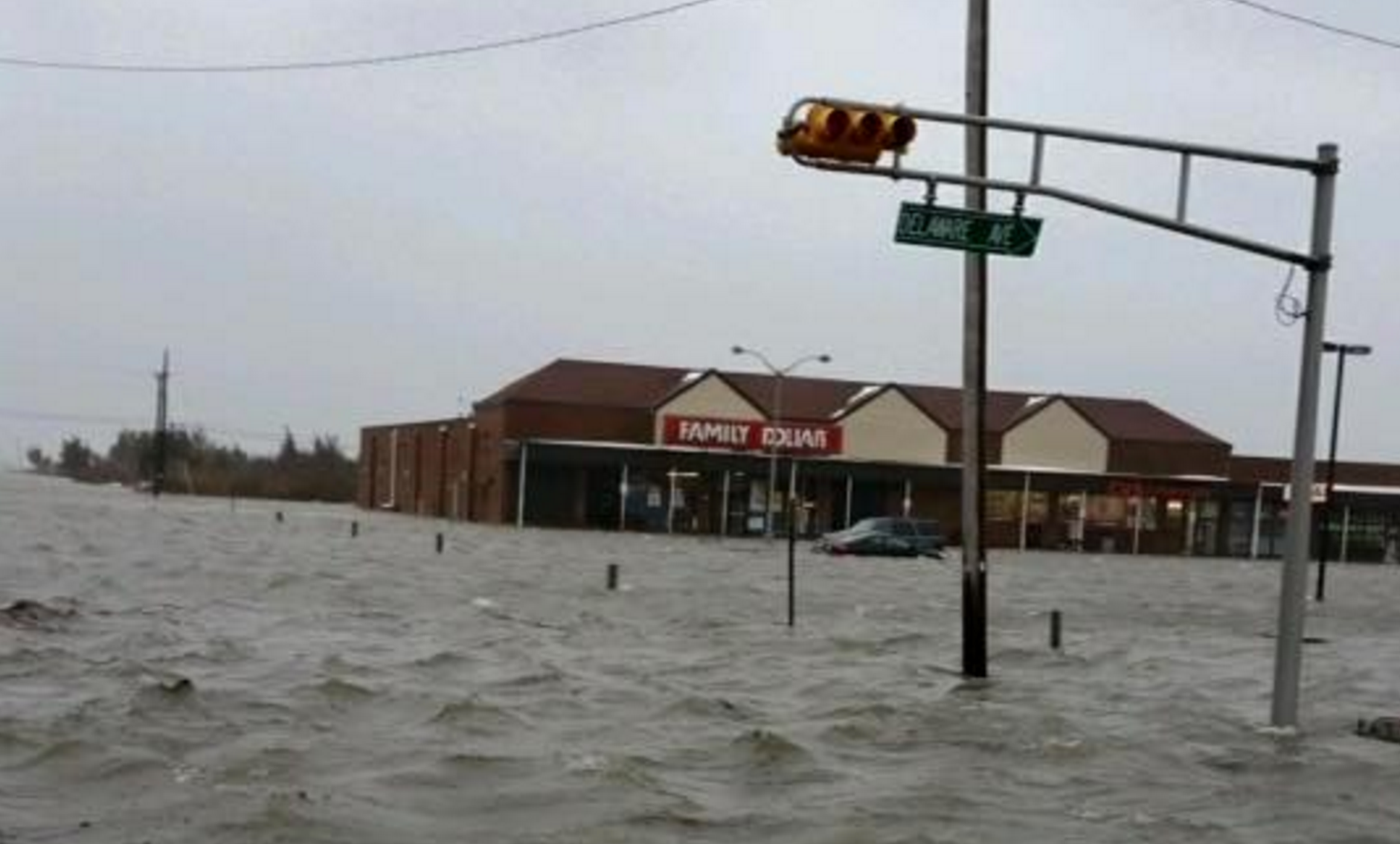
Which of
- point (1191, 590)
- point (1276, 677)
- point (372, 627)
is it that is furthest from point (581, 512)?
point (1276, 677)

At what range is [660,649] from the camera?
74.0 ft

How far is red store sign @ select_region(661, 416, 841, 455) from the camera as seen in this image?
8225 cm

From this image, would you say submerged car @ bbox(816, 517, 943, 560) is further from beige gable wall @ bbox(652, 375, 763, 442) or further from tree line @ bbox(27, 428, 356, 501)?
tree line @ bbox(27, 428, 356, 501)

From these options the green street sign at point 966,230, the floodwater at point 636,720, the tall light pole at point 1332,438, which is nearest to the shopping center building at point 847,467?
the tall light pole at point 1332,438

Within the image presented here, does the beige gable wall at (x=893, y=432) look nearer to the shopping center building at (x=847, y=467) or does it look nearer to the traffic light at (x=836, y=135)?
the shopping center building at (x=847, y=467)

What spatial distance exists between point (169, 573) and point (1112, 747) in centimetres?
2253

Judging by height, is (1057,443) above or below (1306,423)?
above

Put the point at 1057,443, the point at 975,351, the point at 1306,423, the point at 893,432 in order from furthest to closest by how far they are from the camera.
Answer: the point at 1057,443 < the point at 893,432 < the point at 975,351 < the point at 1306,423

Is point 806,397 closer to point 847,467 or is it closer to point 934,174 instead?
point 847,467

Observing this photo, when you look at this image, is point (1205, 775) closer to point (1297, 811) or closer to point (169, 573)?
point (1297, 811)

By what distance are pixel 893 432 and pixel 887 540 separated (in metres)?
26.2

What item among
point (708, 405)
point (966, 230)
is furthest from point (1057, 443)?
point (966, 230)

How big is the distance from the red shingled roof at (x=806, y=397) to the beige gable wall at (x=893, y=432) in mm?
597

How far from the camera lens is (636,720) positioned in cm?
1521
